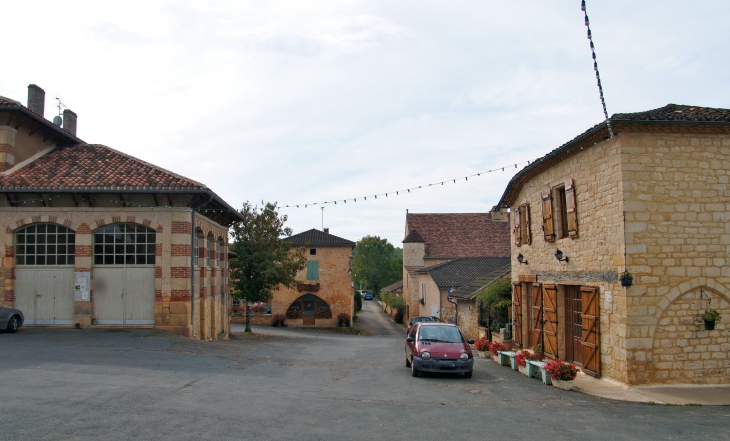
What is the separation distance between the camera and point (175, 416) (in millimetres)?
7969

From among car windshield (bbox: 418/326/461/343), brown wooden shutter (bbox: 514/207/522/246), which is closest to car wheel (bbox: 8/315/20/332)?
car windshield (bbox: 418/326/461/343)

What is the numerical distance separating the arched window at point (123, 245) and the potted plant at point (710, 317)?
49.8ft

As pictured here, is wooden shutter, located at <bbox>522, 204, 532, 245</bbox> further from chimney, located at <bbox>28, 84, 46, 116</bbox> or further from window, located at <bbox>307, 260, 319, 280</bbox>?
window, located at <bbox>307, 260, 319, 280</bbox>

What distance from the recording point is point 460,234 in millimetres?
50594

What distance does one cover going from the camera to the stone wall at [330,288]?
4153cm

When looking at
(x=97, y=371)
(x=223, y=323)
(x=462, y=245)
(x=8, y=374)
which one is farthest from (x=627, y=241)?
(x=462, y=245)

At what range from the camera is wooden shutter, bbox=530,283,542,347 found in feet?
53.8

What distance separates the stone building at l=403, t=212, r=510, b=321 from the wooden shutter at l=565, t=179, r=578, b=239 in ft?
104

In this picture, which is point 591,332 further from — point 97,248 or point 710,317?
point 97,248

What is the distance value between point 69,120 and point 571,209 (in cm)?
2073

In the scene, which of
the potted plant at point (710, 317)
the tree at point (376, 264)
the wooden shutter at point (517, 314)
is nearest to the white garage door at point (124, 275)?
the wooden shutter at point (517, 314)

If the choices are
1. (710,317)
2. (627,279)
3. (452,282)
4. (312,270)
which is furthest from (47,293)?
(312,270)

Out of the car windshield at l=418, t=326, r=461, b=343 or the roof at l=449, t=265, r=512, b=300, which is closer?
the car windshield at l=418, t=326, r=461, b=343

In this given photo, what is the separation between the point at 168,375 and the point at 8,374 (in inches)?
109
